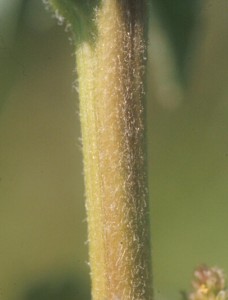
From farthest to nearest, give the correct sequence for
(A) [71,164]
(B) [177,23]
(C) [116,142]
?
(A) [71,164], (B) [177,23], (C) [116,142]

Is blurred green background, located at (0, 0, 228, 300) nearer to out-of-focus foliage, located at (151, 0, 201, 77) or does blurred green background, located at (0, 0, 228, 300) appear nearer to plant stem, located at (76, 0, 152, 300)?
out-of-focus foliage, located at (151, 0, 201, 77)

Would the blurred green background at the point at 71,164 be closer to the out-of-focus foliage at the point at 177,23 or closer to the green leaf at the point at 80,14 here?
the out-of-focus foliage at the point at 177,23

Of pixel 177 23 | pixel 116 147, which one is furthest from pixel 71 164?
pixel 116 147

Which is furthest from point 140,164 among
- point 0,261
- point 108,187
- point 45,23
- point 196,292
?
point 0,261

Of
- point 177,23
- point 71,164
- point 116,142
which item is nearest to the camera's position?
point 116,142

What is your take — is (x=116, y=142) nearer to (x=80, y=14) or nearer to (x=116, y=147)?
(x=116, y=147)

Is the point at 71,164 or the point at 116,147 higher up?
the point at 71,164

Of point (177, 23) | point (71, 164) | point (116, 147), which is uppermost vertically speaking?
point (177, 23)

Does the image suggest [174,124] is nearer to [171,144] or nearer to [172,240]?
[171,144]

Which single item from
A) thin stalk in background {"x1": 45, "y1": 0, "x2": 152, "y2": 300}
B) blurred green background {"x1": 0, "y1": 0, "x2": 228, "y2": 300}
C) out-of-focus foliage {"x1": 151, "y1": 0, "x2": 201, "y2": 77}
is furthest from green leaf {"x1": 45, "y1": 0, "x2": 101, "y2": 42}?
blurred green background {"x1": 0, "y1": 0, "x2": 228, "y2": 300}
